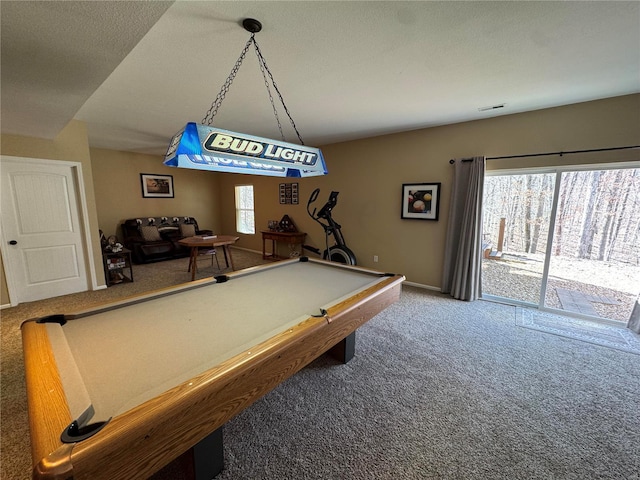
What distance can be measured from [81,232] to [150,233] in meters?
2.19

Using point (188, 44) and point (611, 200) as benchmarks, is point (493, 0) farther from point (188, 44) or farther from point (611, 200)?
point (611, 200)

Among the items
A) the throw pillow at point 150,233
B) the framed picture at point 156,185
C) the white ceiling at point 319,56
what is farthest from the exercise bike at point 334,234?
the framed picture at point 156,185

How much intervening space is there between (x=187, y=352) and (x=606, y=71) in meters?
3.79

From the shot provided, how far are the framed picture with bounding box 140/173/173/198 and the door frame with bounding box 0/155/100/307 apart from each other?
283cm

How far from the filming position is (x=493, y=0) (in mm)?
1475

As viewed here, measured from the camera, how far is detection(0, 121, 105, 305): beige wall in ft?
11.0

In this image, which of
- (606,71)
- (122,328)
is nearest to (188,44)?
(122,328)

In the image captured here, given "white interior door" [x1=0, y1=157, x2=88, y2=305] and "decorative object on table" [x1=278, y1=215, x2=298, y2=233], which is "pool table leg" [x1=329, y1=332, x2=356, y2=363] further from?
"white interior door" [x1=0, y1=157, x2=88, y2=305]

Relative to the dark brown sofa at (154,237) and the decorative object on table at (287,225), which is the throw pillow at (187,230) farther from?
the decorative object on table at (287,225)

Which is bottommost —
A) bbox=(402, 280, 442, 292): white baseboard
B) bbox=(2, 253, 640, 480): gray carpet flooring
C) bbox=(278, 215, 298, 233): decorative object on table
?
bbox=(2, 253, 640, 480): gray carpet flooring

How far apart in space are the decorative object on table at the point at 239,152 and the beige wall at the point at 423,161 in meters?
2.50

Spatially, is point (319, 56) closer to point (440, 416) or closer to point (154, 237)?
point (440, 416)

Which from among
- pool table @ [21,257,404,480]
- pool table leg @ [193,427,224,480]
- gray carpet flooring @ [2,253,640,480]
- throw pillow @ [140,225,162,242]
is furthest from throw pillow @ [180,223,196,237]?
pool table leg @ [193,427,224,480]

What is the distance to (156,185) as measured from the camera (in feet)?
22.1
